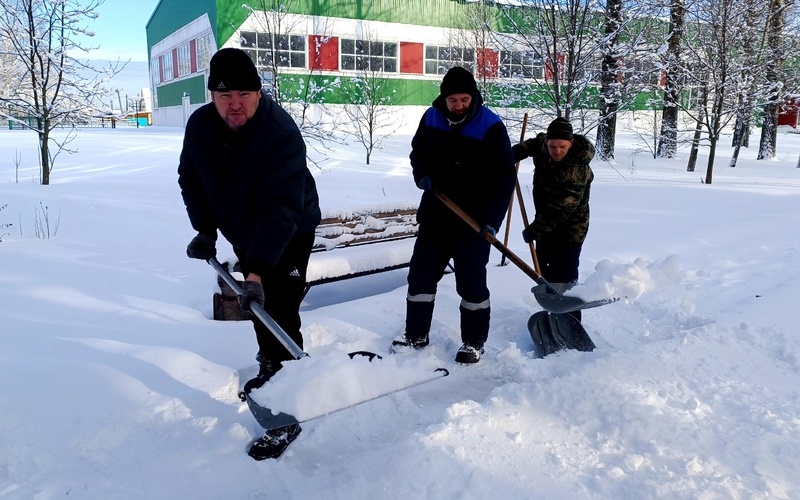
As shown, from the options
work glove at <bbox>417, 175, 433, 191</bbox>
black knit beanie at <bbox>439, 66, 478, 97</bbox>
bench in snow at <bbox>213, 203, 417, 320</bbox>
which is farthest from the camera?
bench in snow at <bbox>213, 203, 417, 320</bbox>

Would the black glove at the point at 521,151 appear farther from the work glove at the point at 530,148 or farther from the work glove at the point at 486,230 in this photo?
the work glove at the point at 486,230

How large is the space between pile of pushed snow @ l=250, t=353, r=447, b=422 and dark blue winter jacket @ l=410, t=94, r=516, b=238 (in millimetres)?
1347

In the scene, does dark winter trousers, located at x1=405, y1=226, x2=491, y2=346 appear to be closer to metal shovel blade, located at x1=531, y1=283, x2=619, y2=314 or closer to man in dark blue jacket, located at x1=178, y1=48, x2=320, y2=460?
metal shovel blade, located at x1=531, y1=283, x2=619, y2=314

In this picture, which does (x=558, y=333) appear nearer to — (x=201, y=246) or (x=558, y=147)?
(x=558, y=147)

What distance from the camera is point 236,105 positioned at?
7.41 feet

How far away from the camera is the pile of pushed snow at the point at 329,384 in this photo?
1.97m

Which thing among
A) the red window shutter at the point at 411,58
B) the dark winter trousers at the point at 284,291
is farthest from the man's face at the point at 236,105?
the red window shutter at the point at 411,58

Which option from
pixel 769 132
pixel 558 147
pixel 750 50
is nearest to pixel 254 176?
pixel 558 147

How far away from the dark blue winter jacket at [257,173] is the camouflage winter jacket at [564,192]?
1.82 metres

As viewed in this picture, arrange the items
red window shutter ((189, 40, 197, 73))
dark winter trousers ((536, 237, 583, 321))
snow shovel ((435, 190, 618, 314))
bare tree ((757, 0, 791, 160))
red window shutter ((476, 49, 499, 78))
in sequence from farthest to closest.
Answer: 1. red window shutter ((189, 40, 197, 73))
2. red window shutter ((476, 49, 499, 78))
3. bare tree ((757, 0, 791, 160))
4. dark winter trousers ((536, 237, 583, 321))
5. snow shovel ((435, 190, 618, 314))

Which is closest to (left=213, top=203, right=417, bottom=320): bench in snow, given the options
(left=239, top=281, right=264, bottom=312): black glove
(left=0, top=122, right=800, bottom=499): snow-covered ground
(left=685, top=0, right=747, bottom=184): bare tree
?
(left=0, top=122, right=800, bottom=499): snow-covered ground

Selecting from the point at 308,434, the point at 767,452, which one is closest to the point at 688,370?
the point at 767,452

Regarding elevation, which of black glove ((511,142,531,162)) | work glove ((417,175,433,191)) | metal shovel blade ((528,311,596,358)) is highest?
black glove ((511,142,531,162))

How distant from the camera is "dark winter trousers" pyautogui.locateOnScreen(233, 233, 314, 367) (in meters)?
2.60
